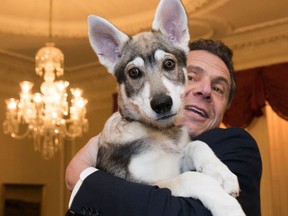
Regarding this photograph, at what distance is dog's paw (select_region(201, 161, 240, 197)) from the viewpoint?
1298 mm

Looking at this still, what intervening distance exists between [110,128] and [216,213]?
0.53m

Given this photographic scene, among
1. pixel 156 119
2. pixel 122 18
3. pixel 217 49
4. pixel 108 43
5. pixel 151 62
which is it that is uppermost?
pixel 122 18

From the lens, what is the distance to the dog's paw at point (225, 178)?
130 cm

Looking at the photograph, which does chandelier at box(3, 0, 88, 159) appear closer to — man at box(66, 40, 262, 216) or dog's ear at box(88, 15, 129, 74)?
man at box(66, 40, 262, 216)

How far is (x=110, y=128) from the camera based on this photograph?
157cm

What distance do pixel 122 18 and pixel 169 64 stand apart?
354cm

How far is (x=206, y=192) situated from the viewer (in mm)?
1275

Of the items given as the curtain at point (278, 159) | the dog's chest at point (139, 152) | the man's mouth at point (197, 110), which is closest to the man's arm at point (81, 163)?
the dog's chest at point (139, 152)

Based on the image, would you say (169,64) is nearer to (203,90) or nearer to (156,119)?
(156,119)

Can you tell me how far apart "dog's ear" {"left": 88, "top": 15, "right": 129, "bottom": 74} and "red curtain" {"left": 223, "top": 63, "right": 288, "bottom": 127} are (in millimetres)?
3741

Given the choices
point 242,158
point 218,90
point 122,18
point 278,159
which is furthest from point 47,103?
point 278,159

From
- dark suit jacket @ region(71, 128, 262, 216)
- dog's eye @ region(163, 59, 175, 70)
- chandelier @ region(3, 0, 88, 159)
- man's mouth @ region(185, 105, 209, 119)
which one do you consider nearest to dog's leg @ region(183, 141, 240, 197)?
dark suit jacket @ region(71, 128, 262, 216)

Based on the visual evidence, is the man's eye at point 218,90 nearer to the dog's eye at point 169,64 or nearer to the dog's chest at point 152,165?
the dog's eye at point 169,64

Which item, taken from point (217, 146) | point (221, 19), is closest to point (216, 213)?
point (217, 146)
